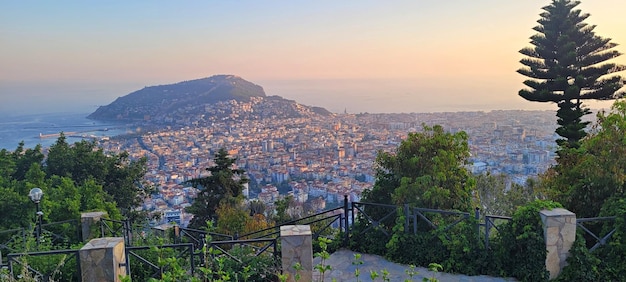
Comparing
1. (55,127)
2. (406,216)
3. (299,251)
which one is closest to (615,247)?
(406,216)

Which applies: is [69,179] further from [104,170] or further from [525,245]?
[525,245]

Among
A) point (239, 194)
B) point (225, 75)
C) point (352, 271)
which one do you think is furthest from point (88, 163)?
point (225, 75)

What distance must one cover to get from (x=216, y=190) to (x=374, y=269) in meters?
9.76

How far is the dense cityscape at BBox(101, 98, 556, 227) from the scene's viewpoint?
51.9 ft

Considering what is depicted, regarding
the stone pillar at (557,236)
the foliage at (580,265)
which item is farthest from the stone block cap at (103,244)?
the foliage at (580,265)

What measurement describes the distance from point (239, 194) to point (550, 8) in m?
11.0

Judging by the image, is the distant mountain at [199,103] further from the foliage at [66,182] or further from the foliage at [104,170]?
the foliage at [66,182]

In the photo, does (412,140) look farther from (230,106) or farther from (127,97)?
(127,97)

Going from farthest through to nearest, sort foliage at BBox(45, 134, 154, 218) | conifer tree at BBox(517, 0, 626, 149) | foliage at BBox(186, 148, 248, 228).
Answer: foliage at BBox(186, 148, 248, 228)
foliage at BBox(45, 134, 154, 218)
conifer tree at BBox(517, 0, 626, 149)

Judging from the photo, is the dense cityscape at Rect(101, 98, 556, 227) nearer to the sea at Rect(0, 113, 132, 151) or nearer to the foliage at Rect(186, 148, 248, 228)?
the foliage at Rect(186, 148, 248, 228)

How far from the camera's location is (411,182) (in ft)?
18.7

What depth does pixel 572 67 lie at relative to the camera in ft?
38.2

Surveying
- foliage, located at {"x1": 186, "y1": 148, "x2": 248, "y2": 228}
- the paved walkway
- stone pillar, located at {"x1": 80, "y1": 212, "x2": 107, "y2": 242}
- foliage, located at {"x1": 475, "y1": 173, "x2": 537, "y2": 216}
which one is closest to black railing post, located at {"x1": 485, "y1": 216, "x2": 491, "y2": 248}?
the paved walkway

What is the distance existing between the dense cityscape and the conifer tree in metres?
1.40
